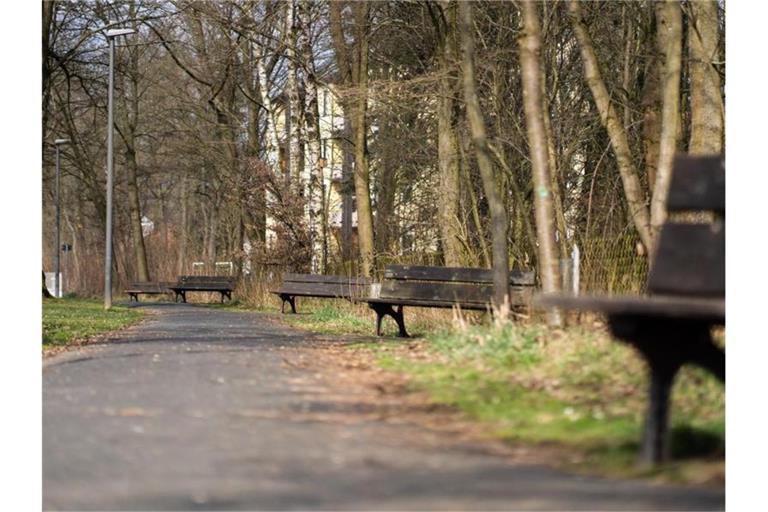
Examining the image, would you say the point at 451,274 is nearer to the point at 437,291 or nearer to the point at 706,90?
the point at 437,291

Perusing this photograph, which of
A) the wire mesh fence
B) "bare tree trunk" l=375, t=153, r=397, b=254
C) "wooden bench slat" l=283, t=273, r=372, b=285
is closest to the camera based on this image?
the wire mesh fence

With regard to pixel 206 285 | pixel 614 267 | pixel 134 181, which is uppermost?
pixel 134 181

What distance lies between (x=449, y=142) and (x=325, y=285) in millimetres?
3216

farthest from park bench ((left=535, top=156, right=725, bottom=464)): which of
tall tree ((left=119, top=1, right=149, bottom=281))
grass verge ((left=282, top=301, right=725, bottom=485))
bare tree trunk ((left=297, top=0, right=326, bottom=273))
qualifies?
tall tree ((left=119, top=1, right=149, bottom=281))

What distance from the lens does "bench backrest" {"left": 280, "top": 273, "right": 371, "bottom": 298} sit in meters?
21.3

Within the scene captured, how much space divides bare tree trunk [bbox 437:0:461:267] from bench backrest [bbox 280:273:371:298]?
1.55 metres

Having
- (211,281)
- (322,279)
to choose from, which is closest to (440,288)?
(322,279)

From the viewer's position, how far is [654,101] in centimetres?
1653

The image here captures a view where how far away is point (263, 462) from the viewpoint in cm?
550

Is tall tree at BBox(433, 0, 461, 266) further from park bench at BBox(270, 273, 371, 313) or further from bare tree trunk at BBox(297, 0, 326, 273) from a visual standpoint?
bare tree trunk at BBox(297, 0, 326, 273)

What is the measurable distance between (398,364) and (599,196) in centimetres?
1137

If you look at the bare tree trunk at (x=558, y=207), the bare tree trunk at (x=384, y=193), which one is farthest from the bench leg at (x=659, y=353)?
the bare tree trunk at (x=384, y=193)

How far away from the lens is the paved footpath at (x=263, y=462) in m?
4.84

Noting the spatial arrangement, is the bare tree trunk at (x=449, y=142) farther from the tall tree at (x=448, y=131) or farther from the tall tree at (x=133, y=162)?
the tall tree at (x=133, y=162)
